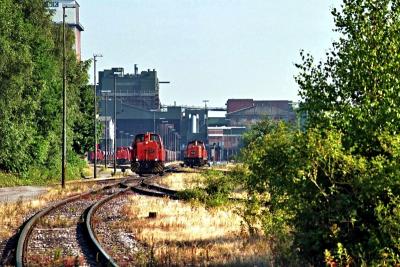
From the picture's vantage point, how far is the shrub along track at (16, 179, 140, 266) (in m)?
12.6

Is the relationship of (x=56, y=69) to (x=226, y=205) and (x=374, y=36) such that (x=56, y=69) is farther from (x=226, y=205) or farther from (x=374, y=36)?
(x=374, y=36)

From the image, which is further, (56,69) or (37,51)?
(56,69)

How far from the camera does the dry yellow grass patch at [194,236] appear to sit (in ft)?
39.8

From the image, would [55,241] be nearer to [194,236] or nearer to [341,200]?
[194,236]

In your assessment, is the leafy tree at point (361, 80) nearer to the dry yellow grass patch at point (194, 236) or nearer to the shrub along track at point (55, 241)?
the dry yellow grass patch at point (194, 236)

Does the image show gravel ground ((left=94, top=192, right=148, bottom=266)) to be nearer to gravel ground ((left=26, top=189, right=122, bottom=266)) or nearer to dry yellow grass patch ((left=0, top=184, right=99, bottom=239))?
gravel ground ((left=26, top=189, right=122, bottom=266))

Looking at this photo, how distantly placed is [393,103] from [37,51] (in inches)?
1708

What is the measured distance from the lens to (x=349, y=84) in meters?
10.2

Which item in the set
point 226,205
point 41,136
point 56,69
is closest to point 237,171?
point 226,205

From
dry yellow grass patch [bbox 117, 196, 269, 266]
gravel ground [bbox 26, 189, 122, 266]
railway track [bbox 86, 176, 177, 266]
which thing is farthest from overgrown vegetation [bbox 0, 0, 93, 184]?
gravel ground [bbox 26, 189, 122, 266]

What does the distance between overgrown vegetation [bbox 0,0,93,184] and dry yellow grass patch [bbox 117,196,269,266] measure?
809 inches

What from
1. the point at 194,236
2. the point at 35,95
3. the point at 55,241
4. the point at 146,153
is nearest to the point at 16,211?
the point at 55,241

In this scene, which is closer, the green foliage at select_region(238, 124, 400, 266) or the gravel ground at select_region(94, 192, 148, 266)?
the green foliage at select_region(238, 124, 400, 266)

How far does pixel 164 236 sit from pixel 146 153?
4130 centimetres
